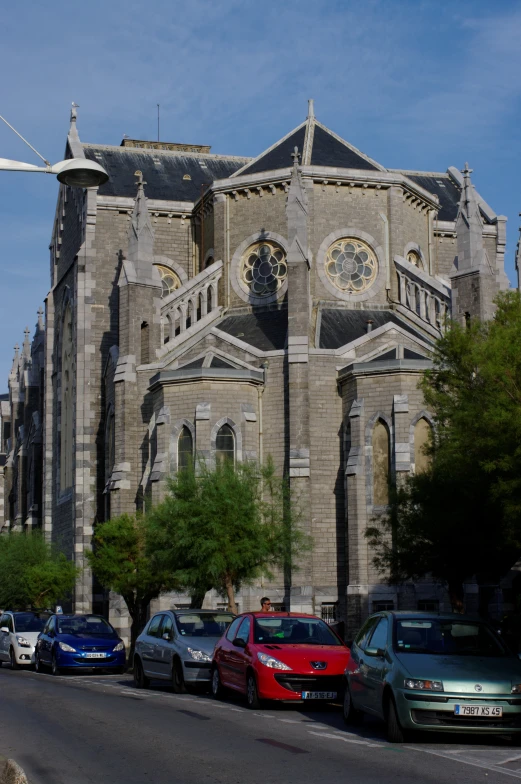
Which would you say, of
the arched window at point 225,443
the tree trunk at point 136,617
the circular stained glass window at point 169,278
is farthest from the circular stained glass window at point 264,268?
the tree trunk at point 136,617

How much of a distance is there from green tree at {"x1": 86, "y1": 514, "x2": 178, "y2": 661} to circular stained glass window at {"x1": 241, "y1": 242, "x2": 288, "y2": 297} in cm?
1185

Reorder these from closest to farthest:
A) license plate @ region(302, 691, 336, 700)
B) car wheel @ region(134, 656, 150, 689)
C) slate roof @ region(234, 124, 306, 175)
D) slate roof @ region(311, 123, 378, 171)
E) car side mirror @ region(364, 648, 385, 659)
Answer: car side mirror @ region(364, 648, 385, 659)
license plate @ region(302, 691, 336, 700)
car wheel @ region(134, 656, 150, 689)
slate roof @ region(311, 123, 378, 171)
slate roof @ region(234, 124, 306, 175)

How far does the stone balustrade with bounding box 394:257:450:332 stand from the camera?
130ft

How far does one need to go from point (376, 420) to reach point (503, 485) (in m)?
17.9

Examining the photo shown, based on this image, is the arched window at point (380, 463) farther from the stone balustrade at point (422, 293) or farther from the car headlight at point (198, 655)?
the car headlight at point (198, 655)

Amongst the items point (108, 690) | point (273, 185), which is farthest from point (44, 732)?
point (273, 185)

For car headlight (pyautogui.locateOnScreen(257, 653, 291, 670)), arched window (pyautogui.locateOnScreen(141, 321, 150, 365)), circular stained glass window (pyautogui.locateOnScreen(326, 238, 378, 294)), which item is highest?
circular stained glass window (pyautogui.locateOnScreen(326, 238, 378, 294))

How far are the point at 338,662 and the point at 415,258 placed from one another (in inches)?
1114

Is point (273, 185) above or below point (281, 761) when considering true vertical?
above

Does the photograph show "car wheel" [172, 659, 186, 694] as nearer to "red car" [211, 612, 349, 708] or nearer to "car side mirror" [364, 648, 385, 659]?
"red car" [211, 612, 349, 708]

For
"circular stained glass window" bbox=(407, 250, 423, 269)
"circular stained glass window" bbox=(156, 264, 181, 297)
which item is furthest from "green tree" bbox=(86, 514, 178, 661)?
"circular stained glass window" bbox=(407, 250, 423, 269)

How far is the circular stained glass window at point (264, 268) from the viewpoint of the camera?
41.3 m

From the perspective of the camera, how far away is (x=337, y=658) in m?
16.5

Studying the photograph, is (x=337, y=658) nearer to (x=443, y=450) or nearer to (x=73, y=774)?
(x=443, y=450)
